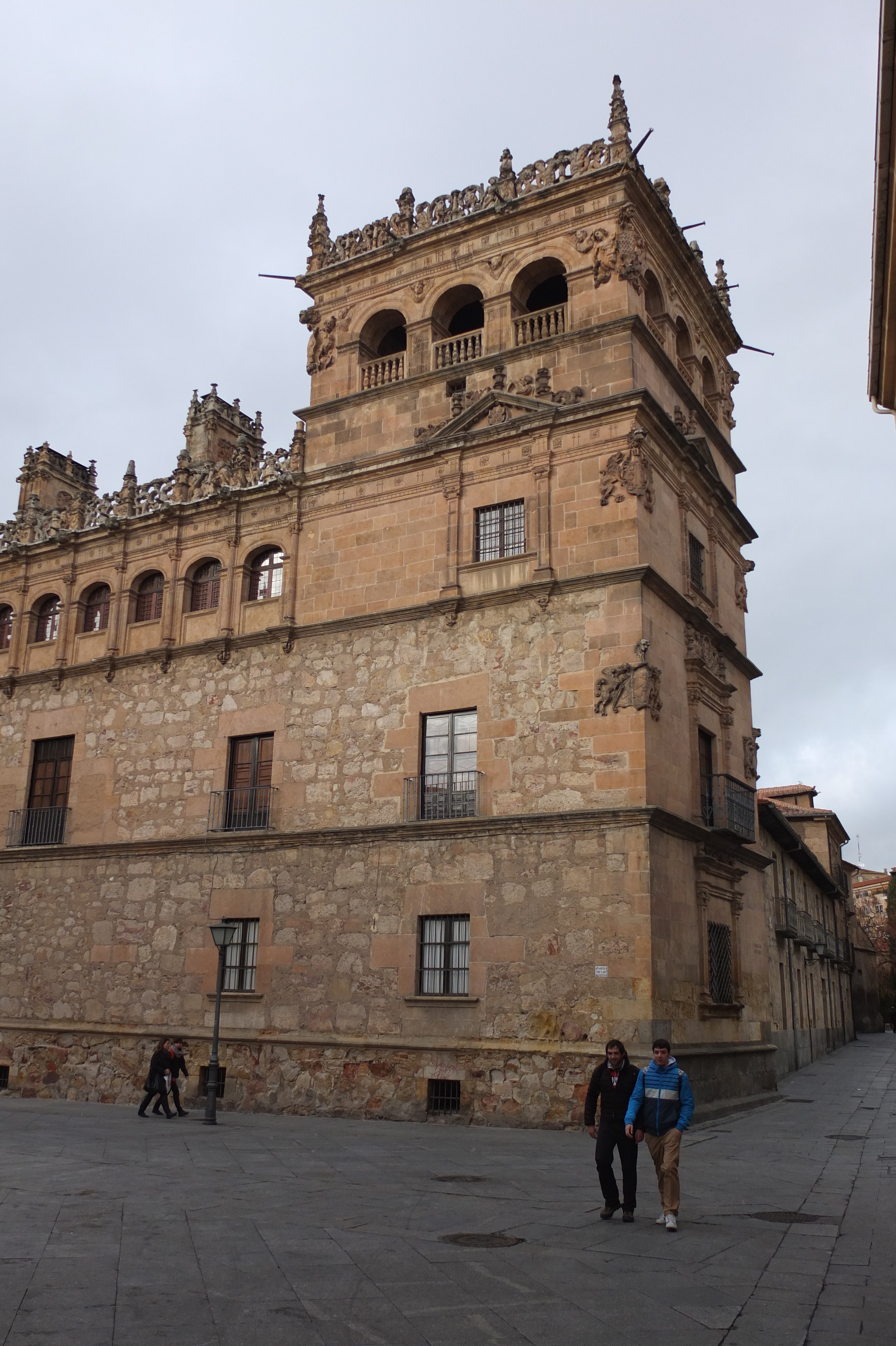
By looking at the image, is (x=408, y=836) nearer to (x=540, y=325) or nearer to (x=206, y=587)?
(x=206, y=587)

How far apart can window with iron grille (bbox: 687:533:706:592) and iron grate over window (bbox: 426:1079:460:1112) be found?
10.5 m

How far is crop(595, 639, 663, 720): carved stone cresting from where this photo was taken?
1836 cm

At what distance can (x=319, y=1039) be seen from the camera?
19.7 metres

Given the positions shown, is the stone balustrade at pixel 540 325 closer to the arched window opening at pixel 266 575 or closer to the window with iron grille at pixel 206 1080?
the arched window opening at pixel 266 575

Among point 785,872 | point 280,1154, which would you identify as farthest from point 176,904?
point 785,872

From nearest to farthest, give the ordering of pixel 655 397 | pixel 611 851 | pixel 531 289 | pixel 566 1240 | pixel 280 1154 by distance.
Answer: pixel 566 1240
pixel 280 1154
pixel 611 851
pixel 655 397
pixel 531 289

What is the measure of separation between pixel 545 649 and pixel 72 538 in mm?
13510

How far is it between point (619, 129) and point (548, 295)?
359 centimetres

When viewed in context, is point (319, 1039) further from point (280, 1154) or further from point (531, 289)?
point (531, 289)

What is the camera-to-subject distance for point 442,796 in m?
19.9

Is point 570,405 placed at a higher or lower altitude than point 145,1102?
higher

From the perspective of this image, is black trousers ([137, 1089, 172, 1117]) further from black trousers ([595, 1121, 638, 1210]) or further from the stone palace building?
black trousers ([595, 1121, 638, 1210])

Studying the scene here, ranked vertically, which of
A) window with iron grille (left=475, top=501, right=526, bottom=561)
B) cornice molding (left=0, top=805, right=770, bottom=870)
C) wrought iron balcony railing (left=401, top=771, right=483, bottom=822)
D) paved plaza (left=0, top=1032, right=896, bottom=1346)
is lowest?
paved plaza (left=0, top=1032, right=896, bottom=1346)

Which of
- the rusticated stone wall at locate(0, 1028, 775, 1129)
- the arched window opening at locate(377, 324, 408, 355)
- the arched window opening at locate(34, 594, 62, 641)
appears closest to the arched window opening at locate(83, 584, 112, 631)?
the arched window opening at locate(34, 594, 62, 641)
